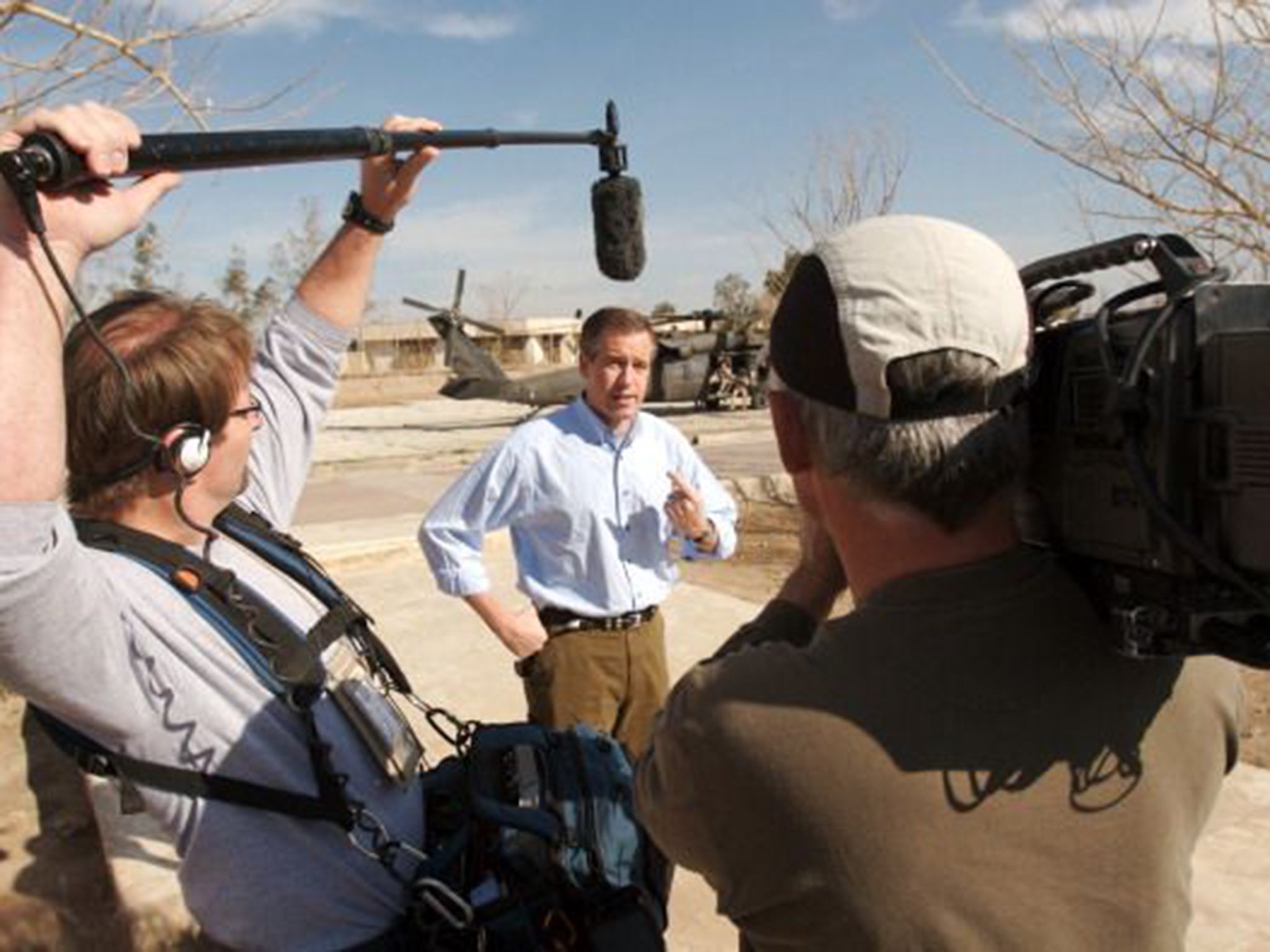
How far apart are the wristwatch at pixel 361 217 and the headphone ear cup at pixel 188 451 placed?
729 millimetres

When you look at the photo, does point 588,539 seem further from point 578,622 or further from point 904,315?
→ point 904,315

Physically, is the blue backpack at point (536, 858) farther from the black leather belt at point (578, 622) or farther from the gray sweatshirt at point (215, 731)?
the black leather belt at point (578, 622)

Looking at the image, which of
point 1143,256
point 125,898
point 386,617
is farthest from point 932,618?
point 386,617

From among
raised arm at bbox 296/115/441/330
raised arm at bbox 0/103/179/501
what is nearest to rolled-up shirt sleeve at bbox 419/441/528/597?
raised arm at bbox 296/115/441/330

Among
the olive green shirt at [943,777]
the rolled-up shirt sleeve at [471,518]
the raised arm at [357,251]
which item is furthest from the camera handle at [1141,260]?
the rolled-up shirt sleeve at [471,518]

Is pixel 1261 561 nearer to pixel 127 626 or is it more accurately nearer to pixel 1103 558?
pixel 1103 558

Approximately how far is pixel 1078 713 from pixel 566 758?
41.7 inches

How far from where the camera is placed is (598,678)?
338 centimetres

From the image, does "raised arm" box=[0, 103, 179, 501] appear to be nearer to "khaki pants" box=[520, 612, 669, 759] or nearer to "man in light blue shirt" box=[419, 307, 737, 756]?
"man in light blue shirt" box=[419, 307, 737, 756]

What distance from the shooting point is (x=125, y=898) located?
3.14 metres

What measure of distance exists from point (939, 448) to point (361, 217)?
1.50 meters

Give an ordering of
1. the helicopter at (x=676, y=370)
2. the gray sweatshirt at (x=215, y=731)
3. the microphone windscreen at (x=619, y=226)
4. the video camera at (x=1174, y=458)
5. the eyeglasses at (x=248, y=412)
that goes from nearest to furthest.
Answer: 1. the video camera at (x=1174, y=458)
2. the gray sweatshirt at (x=215, y=731)
3. the eyeglasses at (x=248, y=412)
4. the microphone windscreen at (x=619, y=226)
5. the helicopter at (x=676, y=370)

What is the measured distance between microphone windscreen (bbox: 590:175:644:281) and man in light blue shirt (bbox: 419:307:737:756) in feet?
3.08

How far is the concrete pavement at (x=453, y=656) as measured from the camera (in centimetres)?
314
